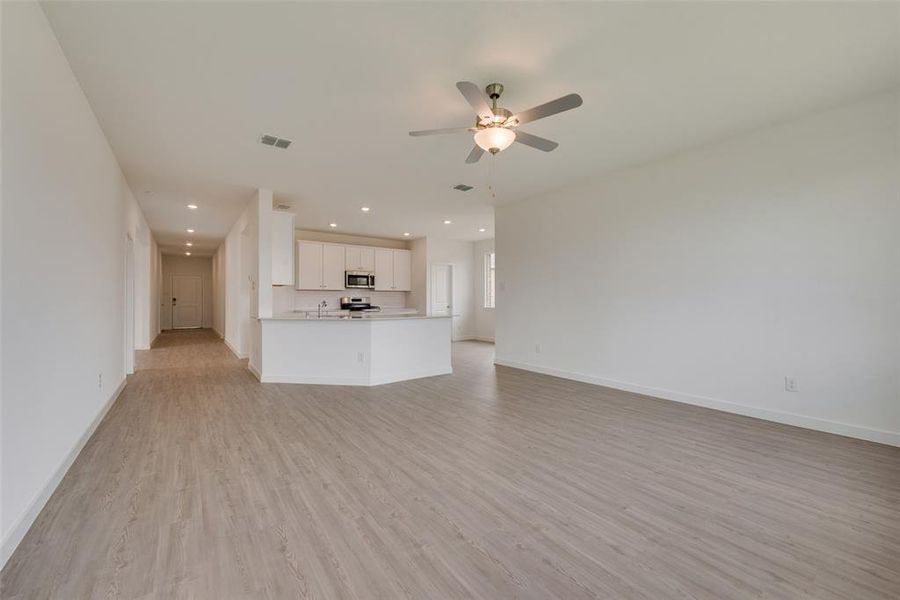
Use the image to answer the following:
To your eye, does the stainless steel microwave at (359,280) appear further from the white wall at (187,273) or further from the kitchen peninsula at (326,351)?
the white wall at (187,273)

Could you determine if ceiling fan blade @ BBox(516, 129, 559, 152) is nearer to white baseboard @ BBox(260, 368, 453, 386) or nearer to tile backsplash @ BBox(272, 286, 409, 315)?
white baseboard @ BBox(260, 368, 453, 386)

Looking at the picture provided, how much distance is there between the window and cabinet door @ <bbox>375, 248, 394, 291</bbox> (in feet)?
7.78

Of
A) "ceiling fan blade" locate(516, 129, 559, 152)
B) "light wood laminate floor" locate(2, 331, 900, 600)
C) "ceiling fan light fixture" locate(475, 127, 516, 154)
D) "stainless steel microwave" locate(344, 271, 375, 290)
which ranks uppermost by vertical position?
"ceiling fan blade" locate(516, 129, 559, 152)

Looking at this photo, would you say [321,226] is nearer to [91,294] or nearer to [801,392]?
[91,294]

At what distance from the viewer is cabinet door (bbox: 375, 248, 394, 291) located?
29.5 feet

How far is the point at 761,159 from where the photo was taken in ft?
11.5

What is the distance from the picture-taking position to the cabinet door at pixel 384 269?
898 cm

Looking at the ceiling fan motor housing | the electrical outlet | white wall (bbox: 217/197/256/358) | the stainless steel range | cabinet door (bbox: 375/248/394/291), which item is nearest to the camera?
the ceiling fan motor housing

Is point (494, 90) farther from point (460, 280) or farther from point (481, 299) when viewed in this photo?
point (481, 299)

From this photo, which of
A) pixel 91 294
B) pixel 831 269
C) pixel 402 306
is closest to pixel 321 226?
pixel 402 306

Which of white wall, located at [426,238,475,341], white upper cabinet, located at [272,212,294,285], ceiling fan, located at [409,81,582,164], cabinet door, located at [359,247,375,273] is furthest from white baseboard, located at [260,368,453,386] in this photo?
white wall, located at [426,238,475,341]

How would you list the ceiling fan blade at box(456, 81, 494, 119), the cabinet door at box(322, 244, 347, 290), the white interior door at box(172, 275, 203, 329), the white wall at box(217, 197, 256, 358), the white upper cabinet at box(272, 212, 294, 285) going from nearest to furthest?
the ceiling fan blade at box(456, 81, 494, 119)
the white upper cabinet at box(272, 212, 294, 285)
the white wall at box(217, 197, 256, 358)
the cabinet door at box(322, 244, 347, 290)
the white interior door at box(172, 275, 203, 329)

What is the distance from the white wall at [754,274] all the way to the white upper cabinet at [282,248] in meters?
3.86

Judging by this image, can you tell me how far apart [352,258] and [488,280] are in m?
3.43
